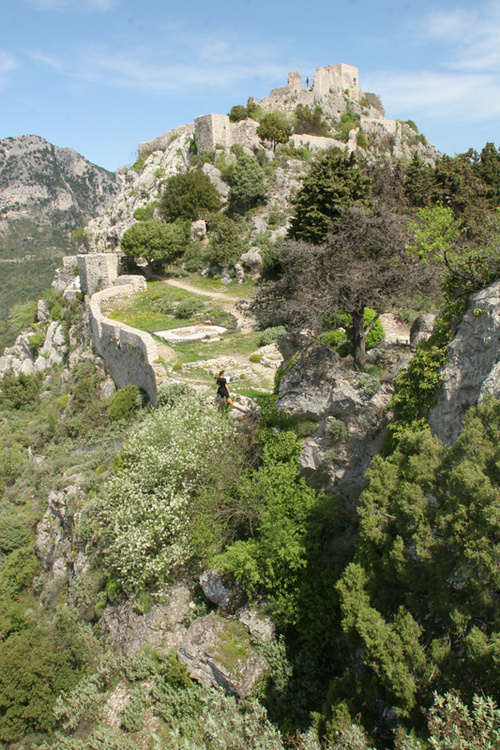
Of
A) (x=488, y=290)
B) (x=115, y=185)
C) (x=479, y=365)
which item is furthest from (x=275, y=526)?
(x=115, y=185)

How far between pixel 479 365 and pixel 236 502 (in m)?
5.28

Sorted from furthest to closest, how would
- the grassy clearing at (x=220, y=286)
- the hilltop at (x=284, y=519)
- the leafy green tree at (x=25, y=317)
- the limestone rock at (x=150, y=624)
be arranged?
the leafy green tree at (x=25, y=317) → the grassy clearing at (x=220, y=286) → the limestone rock at (x=150, y=624) → the hilltop at (x=284, y=519)

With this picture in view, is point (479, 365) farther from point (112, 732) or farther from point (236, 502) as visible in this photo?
point (112, 732)

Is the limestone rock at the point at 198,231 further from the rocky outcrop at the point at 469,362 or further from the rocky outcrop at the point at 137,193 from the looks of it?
the rocky outcrop at the point at 469,362

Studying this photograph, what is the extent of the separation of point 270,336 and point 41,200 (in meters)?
95.1

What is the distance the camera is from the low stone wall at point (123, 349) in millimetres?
15539

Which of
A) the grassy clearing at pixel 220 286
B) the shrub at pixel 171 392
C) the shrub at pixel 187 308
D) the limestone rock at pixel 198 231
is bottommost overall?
the shrub at pixel 171 392

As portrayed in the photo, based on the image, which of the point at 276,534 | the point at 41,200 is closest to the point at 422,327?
the point at 276,534

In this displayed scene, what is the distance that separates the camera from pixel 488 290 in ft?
22.6

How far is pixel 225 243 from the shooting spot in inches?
1023

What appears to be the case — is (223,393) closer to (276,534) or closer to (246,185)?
(276,534)

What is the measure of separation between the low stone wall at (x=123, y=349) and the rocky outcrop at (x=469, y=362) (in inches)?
369

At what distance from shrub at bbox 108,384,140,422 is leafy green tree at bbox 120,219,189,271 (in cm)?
1227

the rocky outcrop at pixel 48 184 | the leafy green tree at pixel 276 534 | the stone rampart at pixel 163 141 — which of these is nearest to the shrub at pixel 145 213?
the stone rampart at pixel 163 141
